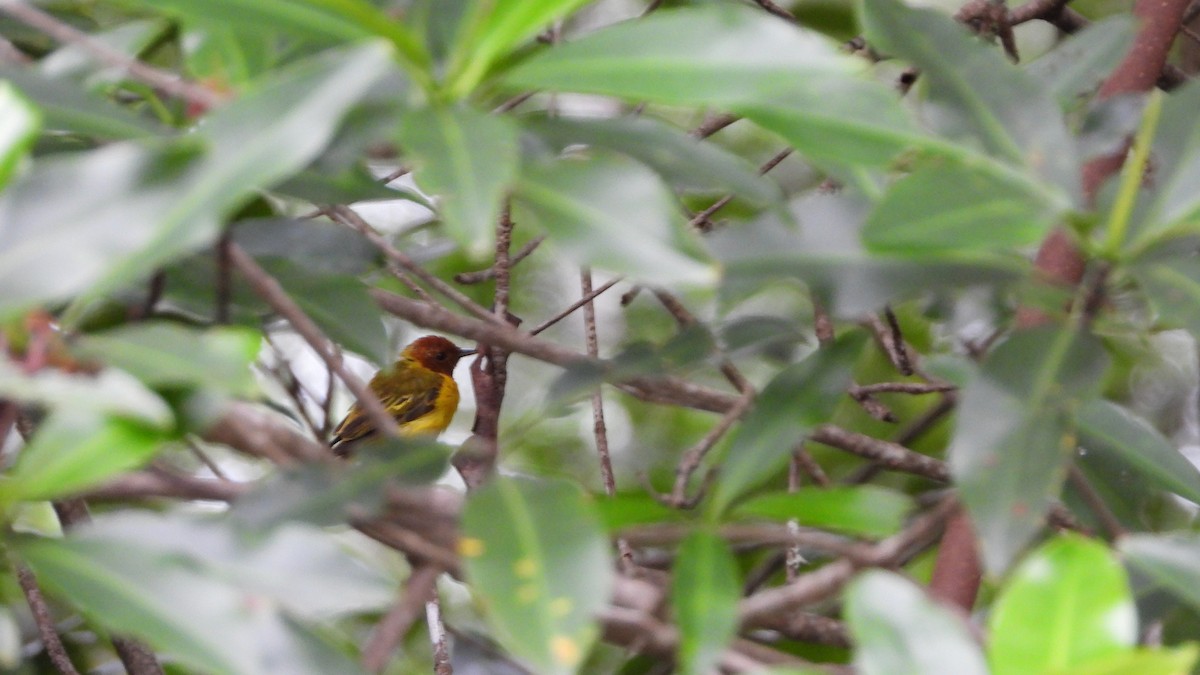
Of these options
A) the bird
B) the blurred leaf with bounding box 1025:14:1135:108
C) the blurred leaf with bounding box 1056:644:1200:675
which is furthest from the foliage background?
the bird

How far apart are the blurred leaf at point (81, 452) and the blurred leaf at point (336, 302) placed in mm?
598

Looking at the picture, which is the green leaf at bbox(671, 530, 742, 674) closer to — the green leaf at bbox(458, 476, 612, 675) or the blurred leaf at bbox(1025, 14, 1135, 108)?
the green leaf at bbox(458, 476, 612, 675)

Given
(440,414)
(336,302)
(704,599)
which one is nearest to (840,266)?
(704,599)

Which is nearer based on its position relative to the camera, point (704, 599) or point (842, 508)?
point (704, 599)

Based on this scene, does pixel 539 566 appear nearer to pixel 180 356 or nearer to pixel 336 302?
pixel 180 356

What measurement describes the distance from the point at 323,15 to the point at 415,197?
858 mm

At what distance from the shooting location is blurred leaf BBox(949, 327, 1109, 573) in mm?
1191

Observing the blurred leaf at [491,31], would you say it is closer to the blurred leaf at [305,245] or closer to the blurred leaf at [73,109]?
the blurred leaf at [73,109]

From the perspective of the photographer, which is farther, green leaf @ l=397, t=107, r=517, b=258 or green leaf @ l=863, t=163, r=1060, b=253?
green leaf @ l=863, t=163, r=1060, b=253

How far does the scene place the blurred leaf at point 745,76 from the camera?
1158mm

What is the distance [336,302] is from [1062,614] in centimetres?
102

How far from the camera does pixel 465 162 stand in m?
1.16

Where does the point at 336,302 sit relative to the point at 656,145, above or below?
below

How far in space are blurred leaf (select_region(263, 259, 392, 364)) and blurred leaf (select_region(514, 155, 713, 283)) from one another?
533 mm
